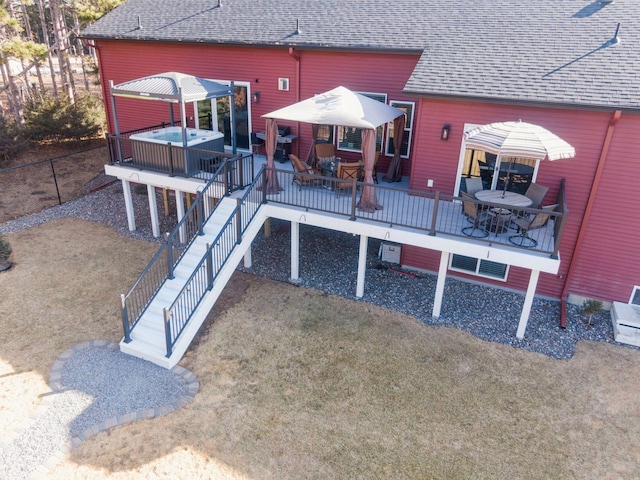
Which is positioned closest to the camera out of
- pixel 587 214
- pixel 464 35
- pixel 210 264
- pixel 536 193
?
pixel 210 264

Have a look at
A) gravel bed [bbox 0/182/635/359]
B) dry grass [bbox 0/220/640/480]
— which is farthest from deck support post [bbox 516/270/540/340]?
dry grass [bbox 0/220/640/480]

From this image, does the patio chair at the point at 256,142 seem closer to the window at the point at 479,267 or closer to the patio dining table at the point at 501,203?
the window at the point at 479,267

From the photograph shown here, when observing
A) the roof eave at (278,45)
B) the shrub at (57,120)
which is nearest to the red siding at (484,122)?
the roof eave at (278,45)

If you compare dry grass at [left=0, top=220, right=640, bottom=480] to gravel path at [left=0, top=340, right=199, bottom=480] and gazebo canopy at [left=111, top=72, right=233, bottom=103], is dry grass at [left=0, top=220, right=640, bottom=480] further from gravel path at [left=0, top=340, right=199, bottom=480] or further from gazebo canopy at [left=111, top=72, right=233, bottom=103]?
gazebo canopy at [left=111, top=72, right=233, bottom=103]

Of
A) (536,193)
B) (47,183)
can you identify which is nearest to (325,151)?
(536,193)

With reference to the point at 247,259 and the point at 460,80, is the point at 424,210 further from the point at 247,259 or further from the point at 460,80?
the point at 247,259

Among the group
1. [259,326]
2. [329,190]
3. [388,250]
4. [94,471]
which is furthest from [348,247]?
[94,471]

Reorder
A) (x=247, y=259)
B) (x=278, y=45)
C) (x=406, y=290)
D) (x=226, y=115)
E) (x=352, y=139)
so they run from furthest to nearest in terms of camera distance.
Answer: (x=226, y=115)
(x=352, y=139)
(x=278, y=45)
(x=247, y=259)
(x=406, y=290)
